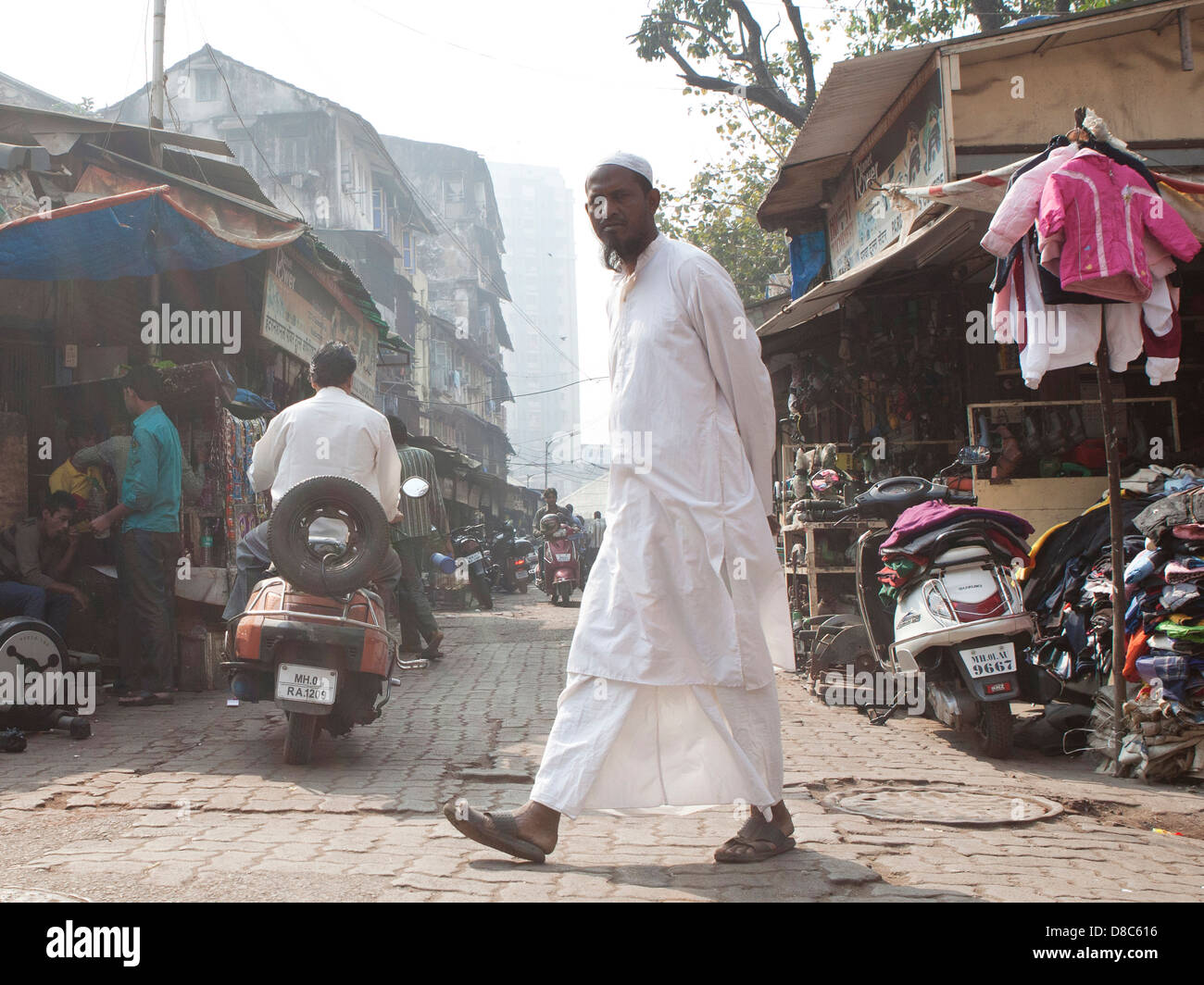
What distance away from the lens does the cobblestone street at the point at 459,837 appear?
9.92ft

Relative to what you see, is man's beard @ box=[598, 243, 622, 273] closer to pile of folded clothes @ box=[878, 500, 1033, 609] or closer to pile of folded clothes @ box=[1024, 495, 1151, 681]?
A: pile of folded clothes @ box=[878, 500, 1033, 609]

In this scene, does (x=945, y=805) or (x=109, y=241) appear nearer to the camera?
(x=945, y=805)

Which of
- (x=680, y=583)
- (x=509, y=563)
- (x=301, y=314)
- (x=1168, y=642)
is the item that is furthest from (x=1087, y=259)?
(x=509, y=563)

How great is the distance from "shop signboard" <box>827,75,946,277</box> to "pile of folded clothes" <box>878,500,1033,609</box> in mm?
3865

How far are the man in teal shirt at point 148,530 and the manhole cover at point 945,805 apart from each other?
4.75 metres

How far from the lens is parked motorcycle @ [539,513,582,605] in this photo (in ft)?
59.2

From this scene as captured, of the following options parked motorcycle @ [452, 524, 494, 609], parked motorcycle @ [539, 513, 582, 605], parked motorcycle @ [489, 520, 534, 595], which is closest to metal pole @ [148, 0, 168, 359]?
parked motorcycle @ [452, 524, 494, 609]

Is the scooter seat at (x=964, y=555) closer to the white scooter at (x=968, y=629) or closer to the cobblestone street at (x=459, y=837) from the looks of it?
the white scooter at (x=968, y=629)

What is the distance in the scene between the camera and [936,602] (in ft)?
18.0

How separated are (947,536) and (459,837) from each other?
3041mm

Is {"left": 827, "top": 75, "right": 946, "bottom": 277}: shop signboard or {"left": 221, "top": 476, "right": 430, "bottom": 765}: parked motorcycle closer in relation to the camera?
{"left": 221, "top": 476, "right": 430, "bottom": 765}: parked motorcycle

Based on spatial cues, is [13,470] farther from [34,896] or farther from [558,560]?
[558,560]

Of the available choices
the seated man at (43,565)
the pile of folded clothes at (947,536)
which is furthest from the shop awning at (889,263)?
the seated man at (43,565)

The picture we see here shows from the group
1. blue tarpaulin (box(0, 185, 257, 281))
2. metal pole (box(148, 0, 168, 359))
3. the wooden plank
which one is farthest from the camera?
metal pole (box(148, 0, 168, 359))
